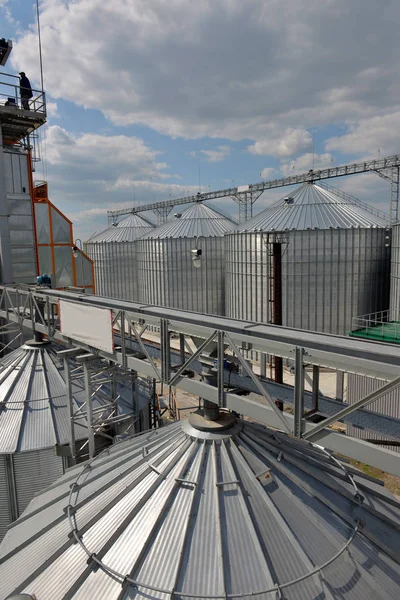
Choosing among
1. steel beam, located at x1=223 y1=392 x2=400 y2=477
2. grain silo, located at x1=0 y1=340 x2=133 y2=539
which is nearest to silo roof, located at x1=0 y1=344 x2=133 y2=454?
grain silo, located at x1=0 y1=340 x2=133 y2=539

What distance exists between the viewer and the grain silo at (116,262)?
47469 mm

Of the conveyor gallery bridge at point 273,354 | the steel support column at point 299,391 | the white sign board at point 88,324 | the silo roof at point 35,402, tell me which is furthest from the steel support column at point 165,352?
the silo roof at point 35,402

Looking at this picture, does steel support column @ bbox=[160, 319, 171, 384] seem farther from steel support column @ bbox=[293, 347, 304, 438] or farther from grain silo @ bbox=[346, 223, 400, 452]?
grain silo @ bbox=[346, 223, 400, 452]

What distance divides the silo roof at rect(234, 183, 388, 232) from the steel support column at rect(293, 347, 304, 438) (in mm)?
23795

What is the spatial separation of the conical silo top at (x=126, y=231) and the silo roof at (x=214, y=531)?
42738 millimetres

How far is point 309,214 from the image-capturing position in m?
29.3

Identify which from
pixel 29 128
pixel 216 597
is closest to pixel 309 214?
pixel 29 128

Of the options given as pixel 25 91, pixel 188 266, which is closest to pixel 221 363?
pixel 25 91

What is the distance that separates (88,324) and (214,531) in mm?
6224

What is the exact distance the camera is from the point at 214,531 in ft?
21.0

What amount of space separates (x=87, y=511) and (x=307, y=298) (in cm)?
2385

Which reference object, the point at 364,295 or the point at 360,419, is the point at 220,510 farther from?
the point at 364,295

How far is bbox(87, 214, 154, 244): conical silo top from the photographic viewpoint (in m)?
49.5

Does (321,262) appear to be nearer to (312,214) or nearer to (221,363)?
(312,214)
